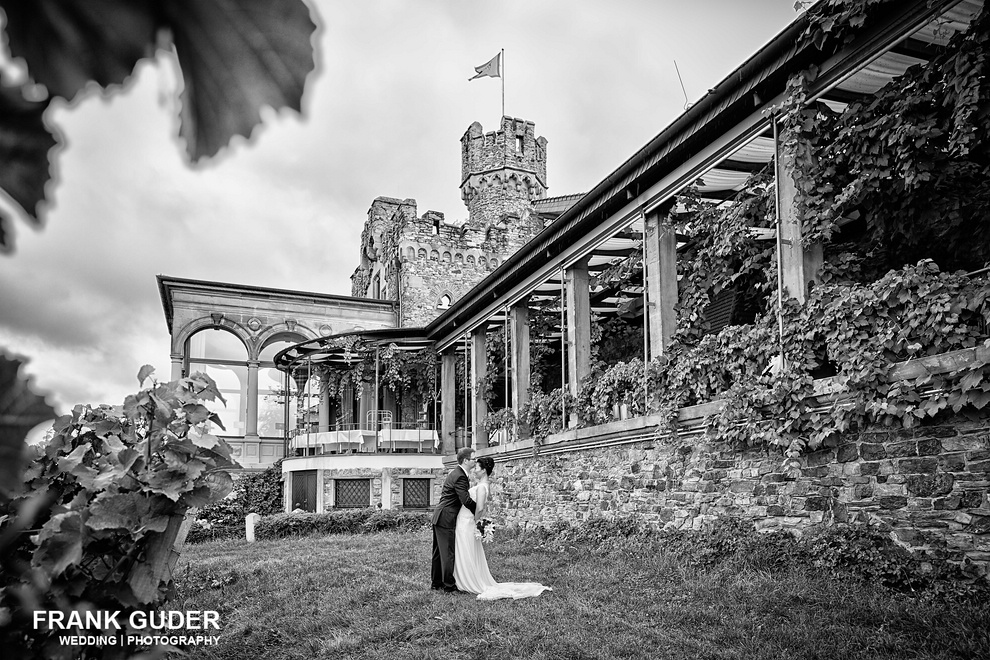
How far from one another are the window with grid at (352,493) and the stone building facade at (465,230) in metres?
8.86

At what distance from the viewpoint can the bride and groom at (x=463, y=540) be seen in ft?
29.6

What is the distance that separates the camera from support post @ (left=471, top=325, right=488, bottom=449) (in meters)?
19.9

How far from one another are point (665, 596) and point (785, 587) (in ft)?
3.53

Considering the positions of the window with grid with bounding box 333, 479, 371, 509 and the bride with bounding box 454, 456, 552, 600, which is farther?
the window with grid with bounding box 333, 479, 371, 509

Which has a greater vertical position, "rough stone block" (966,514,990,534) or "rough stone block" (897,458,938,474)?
"rough stone block" (897,458,938,474)

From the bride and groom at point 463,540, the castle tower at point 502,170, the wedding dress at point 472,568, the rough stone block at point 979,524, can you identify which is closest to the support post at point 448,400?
the castle tower at point 502,170

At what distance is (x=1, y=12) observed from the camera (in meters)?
0.35

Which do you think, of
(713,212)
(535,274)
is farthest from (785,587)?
(535,274)

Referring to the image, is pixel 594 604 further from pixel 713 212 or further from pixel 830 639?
pixel 713 212

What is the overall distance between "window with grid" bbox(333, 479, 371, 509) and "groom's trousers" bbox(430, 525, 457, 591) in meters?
14.1

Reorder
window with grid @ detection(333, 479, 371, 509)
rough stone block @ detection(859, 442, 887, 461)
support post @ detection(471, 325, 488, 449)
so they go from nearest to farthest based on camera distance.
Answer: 1. rough stone block @ detection(859, 442, 887, 461)
2. support post @ detection(471, 325, 488, 449)
3. window with grid @ detection(333, 479, 371, 509)

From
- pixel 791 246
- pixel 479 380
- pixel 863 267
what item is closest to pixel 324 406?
pixel 479 380

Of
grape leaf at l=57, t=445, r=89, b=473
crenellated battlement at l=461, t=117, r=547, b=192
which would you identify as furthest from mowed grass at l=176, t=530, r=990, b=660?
crenellated battlement at l=461, t=117, r=547, b=192

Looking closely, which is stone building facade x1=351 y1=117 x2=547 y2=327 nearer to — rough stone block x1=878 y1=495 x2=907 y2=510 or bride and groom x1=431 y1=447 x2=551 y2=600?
bride and groom x1=431 y1=447 x2=551 y2=600
